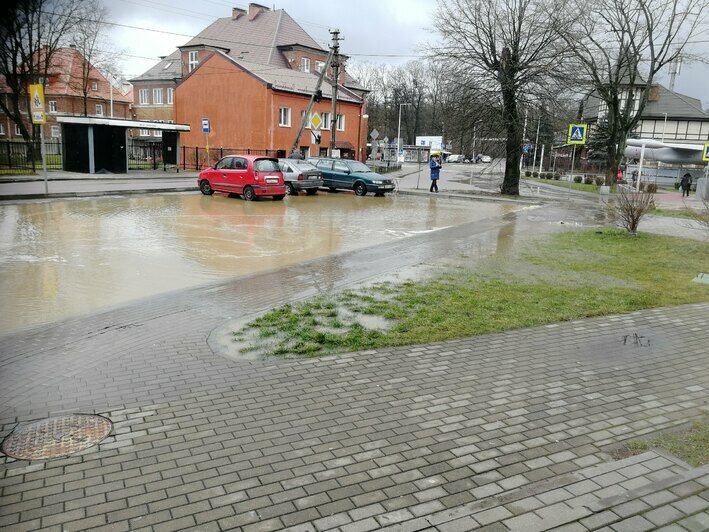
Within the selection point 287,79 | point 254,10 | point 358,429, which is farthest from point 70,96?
point 358,429

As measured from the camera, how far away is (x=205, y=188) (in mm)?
23750

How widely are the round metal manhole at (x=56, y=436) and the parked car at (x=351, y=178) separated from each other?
890 inches

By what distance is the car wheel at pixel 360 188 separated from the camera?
26.5m

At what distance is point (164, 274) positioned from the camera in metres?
9.73

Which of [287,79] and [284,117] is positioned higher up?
[287,79]

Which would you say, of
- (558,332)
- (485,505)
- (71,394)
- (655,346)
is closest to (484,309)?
(558,332)

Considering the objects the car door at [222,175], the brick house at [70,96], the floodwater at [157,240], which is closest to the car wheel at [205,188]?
the car door at [222,175]

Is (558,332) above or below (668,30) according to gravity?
below

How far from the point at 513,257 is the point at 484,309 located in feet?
14.9

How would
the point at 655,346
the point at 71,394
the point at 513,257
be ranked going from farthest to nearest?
1. the point at 513,257
2. the point at 655,346
3. the point at 71,394

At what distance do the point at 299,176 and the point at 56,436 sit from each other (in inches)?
828

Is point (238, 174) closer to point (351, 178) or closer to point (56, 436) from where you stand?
point (351, 178)

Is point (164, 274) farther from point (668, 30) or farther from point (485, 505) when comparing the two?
point (668, 30)

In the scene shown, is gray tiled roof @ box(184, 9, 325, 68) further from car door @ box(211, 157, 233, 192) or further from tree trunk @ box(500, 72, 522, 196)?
car door @ box(211, 157, 233, 192)
